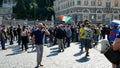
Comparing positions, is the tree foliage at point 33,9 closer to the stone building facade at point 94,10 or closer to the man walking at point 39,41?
the stone building facade at point 94,10

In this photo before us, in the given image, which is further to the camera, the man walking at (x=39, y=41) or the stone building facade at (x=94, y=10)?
the stone building facade at (x=94, y=10)

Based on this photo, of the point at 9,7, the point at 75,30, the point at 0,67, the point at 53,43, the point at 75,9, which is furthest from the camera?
the point at 9,7

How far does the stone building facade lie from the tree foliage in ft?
29.1

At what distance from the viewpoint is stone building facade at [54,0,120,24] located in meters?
97.2

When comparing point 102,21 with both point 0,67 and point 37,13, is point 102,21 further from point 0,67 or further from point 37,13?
point 0,67

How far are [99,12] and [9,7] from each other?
43.3 metres

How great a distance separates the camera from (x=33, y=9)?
107 m

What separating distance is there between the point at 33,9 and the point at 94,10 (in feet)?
66.2

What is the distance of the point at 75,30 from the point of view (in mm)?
33625

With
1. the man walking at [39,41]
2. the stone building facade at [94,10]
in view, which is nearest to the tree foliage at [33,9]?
the stone building facade at [94,10]

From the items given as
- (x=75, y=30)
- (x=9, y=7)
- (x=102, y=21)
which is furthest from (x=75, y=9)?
(x=75, y=30)

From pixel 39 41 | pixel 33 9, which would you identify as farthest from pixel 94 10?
pixel 39 41

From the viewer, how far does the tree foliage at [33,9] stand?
104m

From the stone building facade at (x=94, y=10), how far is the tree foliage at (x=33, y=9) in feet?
29.1
